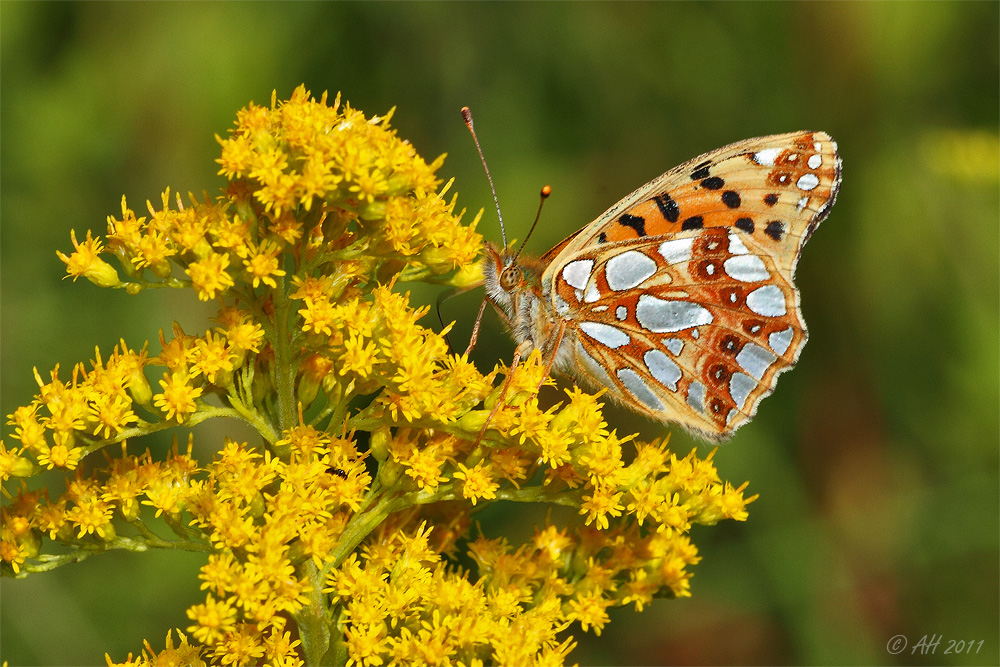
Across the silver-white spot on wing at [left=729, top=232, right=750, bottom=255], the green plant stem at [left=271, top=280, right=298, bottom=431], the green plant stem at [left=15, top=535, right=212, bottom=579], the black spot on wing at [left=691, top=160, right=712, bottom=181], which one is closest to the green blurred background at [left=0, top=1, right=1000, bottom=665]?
the silver-white spot on wing at [left=729, top=232, right=750, bottom=255]

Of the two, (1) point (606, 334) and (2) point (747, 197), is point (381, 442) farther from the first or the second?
(2) point (747, 197)

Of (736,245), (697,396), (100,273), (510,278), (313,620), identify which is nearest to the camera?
(313,620)

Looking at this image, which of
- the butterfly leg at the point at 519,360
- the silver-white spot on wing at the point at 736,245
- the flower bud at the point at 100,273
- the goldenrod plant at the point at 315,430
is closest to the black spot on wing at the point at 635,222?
the silver-white spot on wing at the point at 736,245

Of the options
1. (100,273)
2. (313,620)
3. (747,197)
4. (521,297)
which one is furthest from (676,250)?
(100,273)

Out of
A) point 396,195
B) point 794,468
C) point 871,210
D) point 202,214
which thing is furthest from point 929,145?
point 202,214

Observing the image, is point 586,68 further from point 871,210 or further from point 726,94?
point 871,210

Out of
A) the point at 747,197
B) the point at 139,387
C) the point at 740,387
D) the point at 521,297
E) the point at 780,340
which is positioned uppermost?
the point at 747,197
